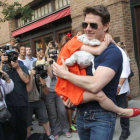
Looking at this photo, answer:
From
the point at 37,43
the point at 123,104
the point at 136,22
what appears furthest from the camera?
the point at 37,43

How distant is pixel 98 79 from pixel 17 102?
2238mm

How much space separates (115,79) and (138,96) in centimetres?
544

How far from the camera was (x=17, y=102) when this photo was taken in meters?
3.66

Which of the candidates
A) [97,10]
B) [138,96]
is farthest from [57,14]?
[97,10]

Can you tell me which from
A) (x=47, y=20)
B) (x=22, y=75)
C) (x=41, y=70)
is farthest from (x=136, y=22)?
(x=22, y=75)

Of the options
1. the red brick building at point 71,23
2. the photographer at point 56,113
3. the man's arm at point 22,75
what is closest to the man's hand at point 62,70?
the man's arm at point 22,75

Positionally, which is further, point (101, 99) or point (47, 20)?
point (47, 20)

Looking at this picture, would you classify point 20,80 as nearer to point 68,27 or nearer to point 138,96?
point 138,96

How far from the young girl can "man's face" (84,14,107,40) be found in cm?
7

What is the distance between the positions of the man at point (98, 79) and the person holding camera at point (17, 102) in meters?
1.82

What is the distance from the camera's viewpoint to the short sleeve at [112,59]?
1823mm

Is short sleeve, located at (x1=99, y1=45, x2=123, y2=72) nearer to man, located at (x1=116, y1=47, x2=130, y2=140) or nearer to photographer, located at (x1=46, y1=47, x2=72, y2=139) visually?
man, located at (x1=116, y1=47, x2=130, y2=140)

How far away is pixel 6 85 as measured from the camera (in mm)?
3330

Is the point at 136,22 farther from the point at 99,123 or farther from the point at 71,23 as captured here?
the point at 99,123
